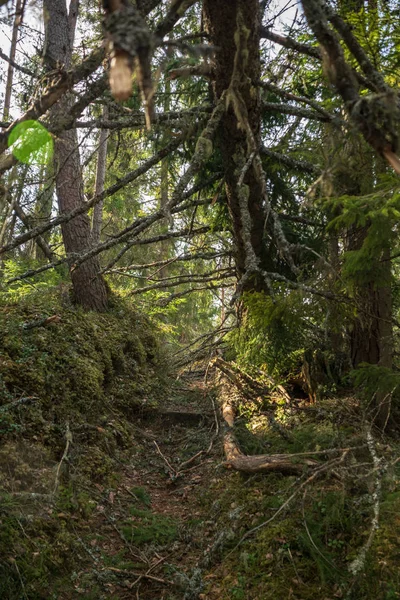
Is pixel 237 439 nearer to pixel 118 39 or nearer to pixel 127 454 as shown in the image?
pixel 127 454

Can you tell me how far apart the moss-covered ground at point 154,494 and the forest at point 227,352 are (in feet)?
0.08

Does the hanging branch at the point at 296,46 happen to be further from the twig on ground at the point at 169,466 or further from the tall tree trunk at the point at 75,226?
the tall tree trunk at the point at 75,226

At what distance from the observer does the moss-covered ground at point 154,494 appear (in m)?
3.37

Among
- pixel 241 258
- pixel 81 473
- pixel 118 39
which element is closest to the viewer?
pixel 118 39

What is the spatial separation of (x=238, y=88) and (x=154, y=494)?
4737 mm

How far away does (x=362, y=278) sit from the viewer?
4586 mm

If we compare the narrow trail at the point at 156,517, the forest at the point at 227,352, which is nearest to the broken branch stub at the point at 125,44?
the forest at the point at 227,352

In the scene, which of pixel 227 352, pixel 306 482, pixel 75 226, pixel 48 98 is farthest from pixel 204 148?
pixel 75 226

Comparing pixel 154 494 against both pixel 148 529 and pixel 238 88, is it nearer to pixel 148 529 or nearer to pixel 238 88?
pixel 148 529

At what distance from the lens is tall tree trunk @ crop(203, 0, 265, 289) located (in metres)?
3.96

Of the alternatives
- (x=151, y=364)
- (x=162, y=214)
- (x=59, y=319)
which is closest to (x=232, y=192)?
(x=162, y=214)

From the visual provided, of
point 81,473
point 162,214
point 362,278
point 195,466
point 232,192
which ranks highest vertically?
point 232,192

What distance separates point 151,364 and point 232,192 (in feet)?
15.2

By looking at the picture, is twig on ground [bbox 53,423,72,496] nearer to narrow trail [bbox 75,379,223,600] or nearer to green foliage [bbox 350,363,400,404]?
narrow trail [bbox 75,379,223,600]
